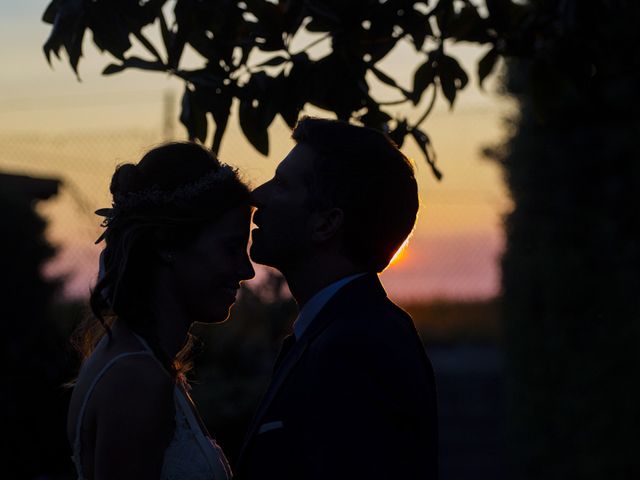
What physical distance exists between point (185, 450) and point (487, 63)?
2.47 m

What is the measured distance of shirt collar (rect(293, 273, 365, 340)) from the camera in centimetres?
356

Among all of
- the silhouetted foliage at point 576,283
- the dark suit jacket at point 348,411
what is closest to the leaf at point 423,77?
the dark suit jacket at point 348,411

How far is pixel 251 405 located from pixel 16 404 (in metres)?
1.96

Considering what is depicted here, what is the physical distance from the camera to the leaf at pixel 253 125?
4.51 meters

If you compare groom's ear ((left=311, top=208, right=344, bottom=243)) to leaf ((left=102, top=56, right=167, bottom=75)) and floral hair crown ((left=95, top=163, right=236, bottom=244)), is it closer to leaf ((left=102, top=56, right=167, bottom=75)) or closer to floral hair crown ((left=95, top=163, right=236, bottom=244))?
floral hair crown ((left=95, top=163, right=236, bottom=244))

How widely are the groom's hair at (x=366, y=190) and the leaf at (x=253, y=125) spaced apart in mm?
816

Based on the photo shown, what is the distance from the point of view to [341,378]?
127 inches

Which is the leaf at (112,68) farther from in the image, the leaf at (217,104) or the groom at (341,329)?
the groom at (341,329)

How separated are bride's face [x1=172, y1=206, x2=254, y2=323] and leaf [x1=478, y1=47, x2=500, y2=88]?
1.88 metres

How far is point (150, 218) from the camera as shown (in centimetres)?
376

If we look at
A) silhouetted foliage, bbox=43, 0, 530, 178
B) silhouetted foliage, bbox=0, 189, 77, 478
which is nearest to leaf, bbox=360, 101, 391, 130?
silhouetted foliage, bbox=43, 0, 530, 178

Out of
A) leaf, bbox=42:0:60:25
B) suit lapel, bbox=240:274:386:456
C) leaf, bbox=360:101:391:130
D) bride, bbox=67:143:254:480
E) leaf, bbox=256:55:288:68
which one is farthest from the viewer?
leaf, bbox=360:101:391:130

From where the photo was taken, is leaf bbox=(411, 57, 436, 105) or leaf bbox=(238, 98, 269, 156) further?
leaf bbox=(411, 57, 436, 105)

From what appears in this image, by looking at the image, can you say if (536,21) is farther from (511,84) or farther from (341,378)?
(511,84)
